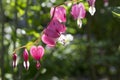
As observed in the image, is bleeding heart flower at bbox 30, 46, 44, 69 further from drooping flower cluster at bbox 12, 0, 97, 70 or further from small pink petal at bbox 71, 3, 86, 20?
small pink petal at bbox 71, 3, 86, 20

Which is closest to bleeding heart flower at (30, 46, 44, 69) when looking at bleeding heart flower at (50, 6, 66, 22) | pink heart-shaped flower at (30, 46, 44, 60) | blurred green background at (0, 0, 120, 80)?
pink heart-shaped flower at (30, 46, 44, 60)

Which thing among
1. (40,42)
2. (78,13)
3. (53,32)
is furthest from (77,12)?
(40,42)

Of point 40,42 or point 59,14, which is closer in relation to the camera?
point 59,14

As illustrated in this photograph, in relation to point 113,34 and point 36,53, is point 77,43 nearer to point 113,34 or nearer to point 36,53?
point 113,34

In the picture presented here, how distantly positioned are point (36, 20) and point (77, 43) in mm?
664

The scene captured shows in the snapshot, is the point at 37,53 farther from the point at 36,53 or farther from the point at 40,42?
the point at 40,42

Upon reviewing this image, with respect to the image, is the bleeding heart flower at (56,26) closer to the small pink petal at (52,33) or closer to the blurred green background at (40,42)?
the small pink petal at (52,33)

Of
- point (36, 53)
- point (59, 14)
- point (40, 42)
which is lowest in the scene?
point (40, 42)

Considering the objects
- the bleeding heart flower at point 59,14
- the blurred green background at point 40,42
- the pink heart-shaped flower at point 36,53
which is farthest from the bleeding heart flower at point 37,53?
the blurred green background at point 40,42

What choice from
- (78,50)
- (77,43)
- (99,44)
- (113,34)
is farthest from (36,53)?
(113,34)

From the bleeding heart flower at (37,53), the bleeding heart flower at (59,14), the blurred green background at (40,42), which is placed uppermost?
the bleeding heart flower at (59,14)

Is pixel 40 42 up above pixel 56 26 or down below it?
below

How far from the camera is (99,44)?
11.1ft

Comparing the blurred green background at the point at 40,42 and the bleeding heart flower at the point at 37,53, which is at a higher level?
the bleeding heart flower at the point at 37,53
